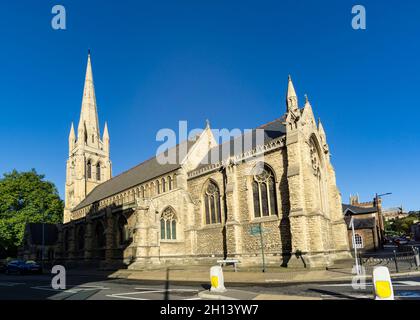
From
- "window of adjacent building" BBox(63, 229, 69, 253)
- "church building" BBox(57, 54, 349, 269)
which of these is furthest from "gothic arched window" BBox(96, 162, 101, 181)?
"church building" BBox(57, 54, 349, 269)

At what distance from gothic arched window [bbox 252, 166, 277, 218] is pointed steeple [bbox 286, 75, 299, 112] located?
16.9 ft

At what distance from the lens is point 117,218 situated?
112 ft

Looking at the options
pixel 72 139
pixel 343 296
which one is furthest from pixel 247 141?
pixel 72 139

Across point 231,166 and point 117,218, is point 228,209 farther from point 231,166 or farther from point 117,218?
point 117,218

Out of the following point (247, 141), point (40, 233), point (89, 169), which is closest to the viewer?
point (247, 141)

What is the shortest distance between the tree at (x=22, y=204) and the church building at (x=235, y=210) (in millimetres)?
11763

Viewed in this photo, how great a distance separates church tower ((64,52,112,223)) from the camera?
188 feet

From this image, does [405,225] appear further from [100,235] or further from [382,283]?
[382,283]

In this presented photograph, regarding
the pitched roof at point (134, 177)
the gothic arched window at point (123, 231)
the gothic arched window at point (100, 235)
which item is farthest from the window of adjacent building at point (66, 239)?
the gothic arched window at point (123, 231)

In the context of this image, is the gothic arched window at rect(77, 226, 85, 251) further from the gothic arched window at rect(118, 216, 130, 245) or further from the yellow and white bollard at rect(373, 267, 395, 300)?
the yellow and white bollard at rect(373, 267, 395, 300)

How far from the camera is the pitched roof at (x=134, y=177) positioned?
3869cm

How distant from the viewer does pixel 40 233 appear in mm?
49500

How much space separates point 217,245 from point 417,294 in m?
21.3

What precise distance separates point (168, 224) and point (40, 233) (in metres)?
28.2
